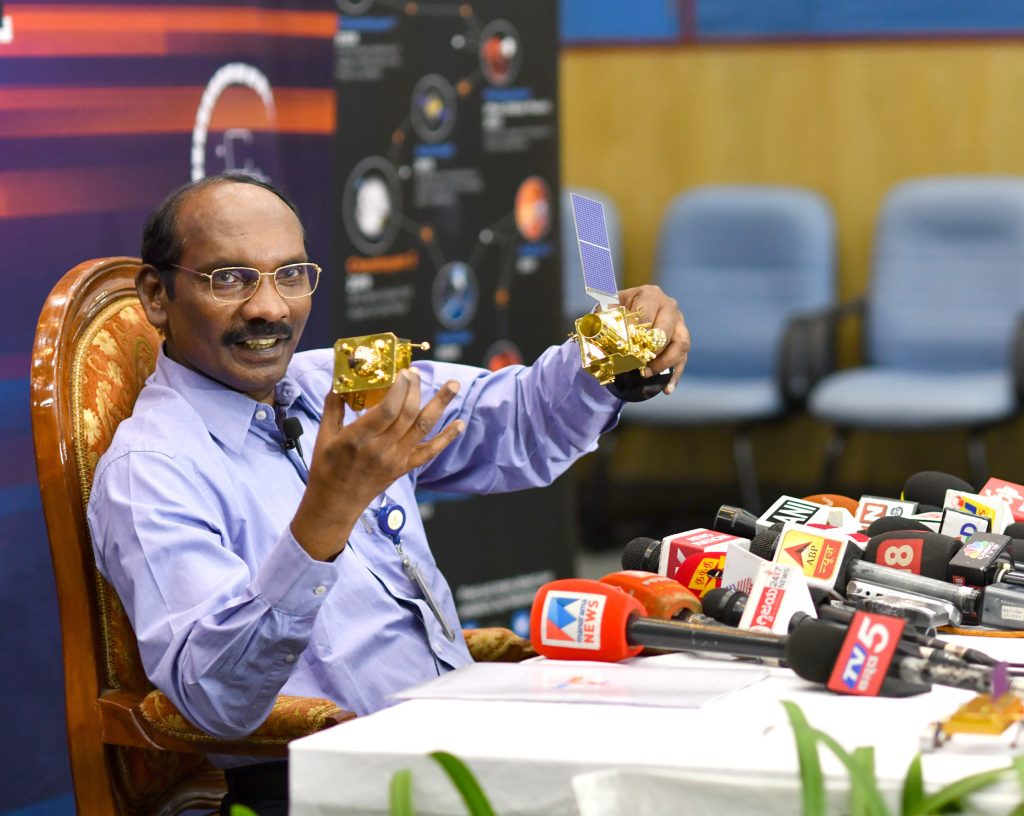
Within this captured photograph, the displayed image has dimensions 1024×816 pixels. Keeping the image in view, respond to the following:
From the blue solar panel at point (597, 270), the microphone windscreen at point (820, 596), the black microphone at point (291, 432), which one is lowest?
the microphone windscreen at point (820, 596)

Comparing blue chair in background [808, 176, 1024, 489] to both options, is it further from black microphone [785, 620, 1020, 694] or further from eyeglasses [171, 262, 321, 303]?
black microphone [785, 620, 1020, 694]

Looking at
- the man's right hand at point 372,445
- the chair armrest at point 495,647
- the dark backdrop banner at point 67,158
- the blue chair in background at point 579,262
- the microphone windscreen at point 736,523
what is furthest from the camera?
the blue chair in background at point 579,262

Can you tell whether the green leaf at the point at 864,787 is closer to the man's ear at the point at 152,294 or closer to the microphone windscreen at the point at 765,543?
the microphone windscreen at the point at 765,543

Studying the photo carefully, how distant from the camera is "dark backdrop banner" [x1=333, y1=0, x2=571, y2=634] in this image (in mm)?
3797

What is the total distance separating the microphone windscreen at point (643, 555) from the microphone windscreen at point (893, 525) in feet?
0.91

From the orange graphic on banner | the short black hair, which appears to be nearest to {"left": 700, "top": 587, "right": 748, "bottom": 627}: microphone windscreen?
the short black hair

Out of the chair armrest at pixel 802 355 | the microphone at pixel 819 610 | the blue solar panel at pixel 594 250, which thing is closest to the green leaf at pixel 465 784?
the microphone at pixel 819 610

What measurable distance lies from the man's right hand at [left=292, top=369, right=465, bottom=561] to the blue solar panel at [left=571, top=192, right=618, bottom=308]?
36cm

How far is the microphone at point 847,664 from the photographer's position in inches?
57.5

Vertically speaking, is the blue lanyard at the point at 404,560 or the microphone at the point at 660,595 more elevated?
the microphone at the point at 660,595

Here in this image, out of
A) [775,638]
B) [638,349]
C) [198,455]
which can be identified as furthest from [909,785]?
[198,455]

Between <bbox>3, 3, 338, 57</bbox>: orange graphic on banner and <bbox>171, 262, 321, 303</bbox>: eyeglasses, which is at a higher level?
<bbox>3, 3, 338, 57</bbox>: orange graphic on banner

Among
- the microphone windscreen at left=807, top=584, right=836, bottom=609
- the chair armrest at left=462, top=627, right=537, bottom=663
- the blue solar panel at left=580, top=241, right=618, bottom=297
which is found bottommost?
the chair armrest at left=462, top=627, right=537, bottom=663

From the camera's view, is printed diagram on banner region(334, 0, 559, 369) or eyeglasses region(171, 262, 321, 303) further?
printed diagram on banner region(334, 0, 559, 369)
